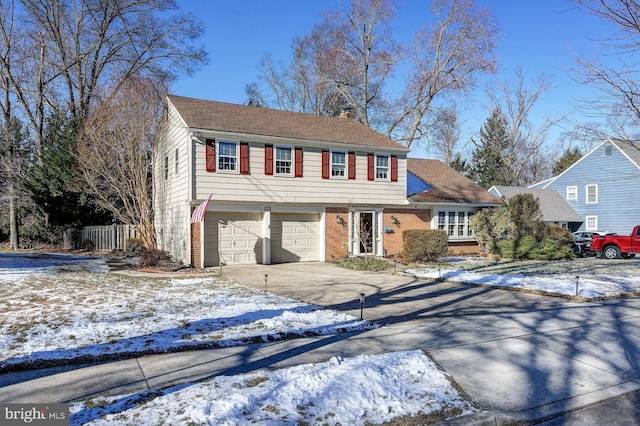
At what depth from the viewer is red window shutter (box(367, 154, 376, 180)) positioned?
63.9ft

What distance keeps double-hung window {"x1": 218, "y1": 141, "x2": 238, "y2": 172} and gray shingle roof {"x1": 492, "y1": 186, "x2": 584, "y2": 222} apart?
21924 millimetres

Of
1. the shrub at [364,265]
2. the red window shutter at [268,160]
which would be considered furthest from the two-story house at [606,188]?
the red window shutter at [268,160]

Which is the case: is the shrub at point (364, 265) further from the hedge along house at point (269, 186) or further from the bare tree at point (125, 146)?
the bare tree at point (125, 146)

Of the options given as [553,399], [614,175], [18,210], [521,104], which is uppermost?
[521,104]

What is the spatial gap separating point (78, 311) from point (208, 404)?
5.07 m

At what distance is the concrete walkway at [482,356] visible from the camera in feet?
13.9

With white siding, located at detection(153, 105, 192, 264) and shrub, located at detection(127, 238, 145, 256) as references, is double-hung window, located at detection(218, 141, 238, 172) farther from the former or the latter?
shrub, located at detection(127, 238, 145, 256)

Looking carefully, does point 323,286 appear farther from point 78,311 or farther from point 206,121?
point 206,121

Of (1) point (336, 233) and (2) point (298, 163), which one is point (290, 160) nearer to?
(2) point (298, 163)

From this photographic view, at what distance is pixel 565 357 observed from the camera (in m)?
5.49

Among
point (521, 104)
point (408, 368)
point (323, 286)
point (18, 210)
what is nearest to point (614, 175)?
point (521, 104)

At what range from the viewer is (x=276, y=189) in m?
17.2

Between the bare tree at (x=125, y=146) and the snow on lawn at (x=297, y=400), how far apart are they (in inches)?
585

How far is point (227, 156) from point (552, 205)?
26.4 metres
